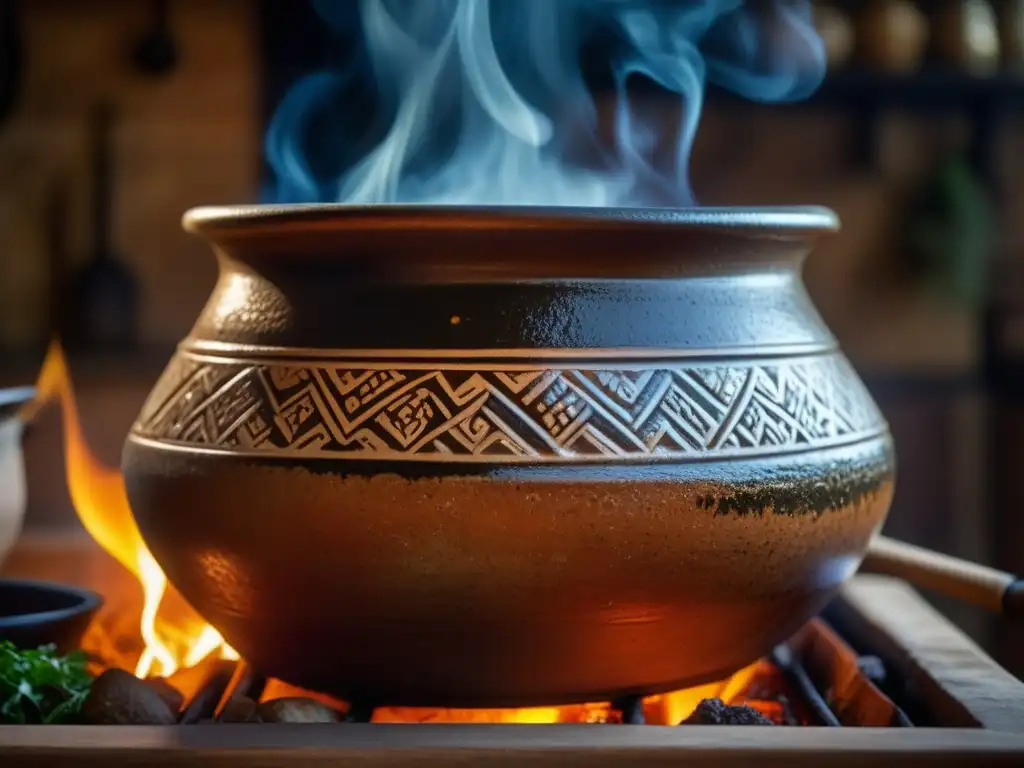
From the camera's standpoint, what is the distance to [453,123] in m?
3.02

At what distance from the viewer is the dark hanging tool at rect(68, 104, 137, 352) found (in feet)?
10.4

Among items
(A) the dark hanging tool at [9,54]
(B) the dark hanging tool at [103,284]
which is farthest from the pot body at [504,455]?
(A) the dark hanging tool at [9,54]

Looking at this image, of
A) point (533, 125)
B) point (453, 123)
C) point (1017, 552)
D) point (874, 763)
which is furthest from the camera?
point (1017, 552)

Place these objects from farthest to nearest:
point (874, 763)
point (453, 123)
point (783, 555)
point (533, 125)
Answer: point (453, 123) → point (533, 125) → point (783, 555) → point (874, 763)

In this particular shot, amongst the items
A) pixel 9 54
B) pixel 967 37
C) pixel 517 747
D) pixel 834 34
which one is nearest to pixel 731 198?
pixel 834 34

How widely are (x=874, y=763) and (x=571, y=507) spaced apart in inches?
10.3

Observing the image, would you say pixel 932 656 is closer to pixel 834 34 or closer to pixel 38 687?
pixel 38 687

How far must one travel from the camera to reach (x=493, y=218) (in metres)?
0.92

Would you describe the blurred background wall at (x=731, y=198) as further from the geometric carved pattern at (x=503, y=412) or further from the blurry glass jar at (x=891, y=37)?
the geometric carved pattern at (x=503, y=412)

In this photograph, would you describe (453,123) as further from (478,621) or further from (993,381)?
(478,621)

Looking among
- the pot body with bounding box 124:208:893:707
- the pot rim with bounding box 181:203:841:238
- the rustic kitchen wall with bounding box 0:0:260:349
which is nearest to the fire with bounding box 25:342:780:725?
the pot body with bounding box 124:208:893:707

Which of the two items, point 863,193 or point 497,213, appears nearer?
point 497,213

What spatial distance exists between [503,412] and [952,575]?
1.73ft

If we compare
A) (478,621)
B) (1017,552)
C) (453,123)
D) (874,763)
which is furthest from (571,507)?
(1017,552)
